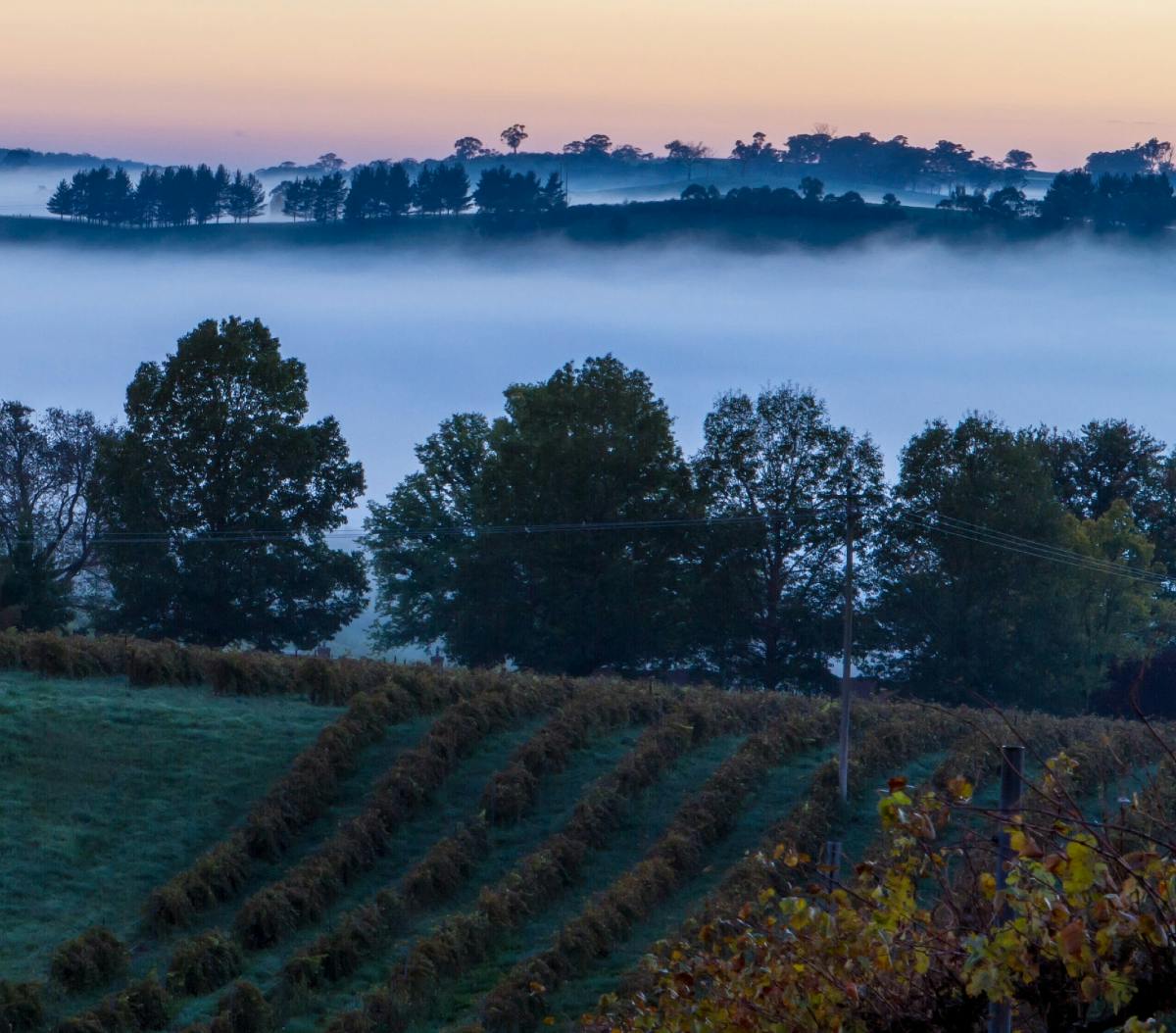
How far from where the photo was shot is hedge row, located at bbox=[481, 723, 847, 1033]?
1385 centimetres

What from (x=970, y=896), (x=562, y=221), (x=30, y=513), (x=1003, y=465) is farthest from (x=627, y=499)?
(x=562, y=221)

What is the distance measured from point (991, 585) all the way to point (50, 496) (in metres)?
33.6

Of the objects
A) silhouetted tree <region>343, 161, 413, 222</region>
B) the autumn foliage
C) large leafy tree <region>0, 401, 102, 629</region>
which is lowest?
large leafy tree <region>0, 401, 102, 629</region>

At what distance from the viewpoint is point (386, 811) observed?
19719 mm

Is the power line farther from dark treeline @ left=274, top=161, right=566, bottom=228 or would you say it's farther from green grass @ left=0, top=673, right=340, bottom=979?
dark treeline @ left=274, top=161, right=566, bottom=228

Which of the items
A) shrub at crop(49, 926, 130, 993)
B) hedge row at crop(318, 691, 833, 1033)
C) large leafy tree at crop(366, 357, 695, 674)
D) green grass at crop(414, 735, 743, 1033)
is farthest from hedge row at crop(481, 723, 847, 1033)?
large leafy tree at crop(366, 357, 695, 674)

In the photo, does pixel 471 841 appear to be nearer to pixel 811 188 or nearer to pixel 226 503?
pixel 226 503

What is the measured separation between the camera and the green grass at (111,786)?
16672 mm

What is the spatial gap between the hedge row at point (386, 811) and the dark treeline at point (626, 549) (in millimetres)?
17414

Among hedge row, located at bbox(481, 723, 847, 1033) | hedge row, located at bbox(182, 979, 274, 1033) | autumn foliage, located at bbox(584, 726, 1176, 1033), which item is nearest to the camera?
autumn foliage, located at bbox(584, 726, 1176, 1033)

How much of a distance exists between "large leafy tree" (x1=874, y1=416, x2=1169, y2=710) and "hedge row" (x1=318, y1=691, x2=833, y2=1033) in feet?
60.2

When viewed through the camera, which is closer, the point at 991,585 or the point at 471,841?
the point at 471,841

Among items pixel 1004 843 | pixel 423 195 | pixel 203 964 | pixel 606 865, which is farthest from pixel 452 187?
pixel 1004 843

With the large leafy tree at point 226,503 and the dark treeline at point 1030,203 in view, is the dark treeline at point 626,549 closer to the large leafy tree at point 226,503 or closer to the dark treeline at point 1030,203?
the large leafy tree at point 226,503
